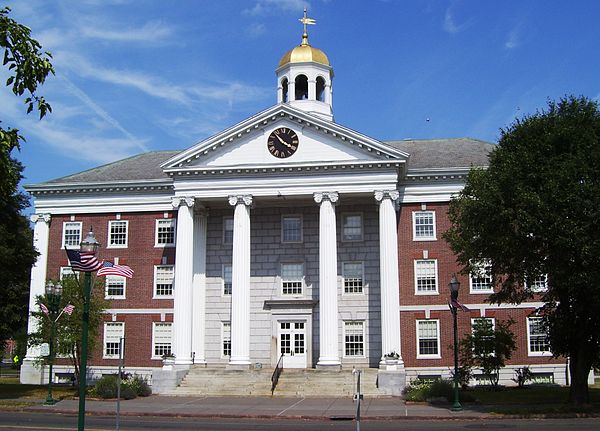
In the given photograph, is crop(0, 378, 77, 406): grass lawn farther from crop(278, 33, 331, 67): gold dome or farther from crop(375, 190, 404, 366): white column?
crop(278, 33, 331, 67): gold dome

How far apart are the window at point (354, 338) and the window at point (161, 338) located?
1170 cm

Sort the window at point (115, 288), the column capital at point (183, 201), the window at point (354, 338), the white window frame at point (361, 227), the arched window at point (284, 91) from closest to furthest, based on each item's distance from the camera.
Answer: the column capital at point (183, 201)
the window at point (354, 338)
the white window frame at point (361, 227)
the window at point (115, 288)
the arched window at point (284, 91)

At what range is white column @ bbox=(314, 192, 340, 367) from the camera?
4278 cm

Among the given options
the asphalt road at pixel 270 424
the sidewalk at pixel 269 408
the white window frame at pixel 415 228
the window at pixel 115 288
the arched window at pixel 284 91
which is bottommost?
the sidewalk at pixel 269 408

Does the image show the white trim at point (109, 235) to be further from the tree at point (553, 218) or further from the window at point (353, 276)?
the tree at point (553, 218)

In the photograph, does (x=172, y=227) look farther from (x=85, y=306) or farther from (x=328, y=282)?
(x=85, y=306)

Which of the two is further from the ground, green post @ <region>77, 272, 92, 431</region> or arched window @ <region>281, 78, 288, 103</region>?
arched window @ <region>281, 78, 288, 103</region>

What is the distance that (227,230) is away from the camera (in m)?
49.5

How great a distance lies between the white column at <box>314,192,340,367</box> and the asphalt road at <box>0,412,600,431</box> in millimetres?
13824

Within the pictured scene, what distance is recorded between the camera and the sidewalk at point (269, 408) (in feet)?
98.1

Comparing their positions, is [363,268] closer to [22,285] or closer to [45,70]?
[22,285]

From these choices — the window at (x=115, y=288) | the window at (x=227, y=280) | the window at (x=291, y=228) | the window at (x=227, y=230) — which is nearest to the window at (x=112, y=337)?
the window at (x=115, y=288)

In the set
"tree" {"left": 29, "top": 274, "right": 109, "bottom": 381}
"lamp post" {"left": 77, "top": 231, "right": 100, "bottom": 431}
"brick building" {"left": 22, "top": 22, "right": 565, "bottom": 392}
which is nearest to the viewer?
"lamp post" {"left": 77, "top": 231, "right": 100, "bottom": 431}

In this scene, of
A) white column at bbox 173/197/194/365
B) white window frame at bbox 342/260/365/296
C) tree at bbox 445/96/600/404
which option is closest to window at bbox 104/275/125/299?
white column at bbox 173/197/194/365
